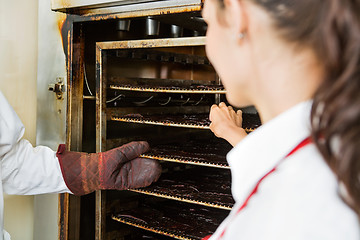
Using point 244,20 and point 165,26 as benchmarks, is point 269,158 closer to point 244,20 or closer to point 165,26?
point 244,20

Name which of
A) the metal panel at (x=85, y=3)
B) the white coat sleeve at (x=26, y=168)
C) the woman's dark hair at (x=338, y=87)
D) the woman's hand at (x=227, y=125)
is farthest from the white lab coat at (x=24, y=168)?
the woman's dark hair at (x=338, y=87)

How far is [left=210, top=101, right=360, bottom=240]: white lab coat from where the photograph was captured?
0.52m

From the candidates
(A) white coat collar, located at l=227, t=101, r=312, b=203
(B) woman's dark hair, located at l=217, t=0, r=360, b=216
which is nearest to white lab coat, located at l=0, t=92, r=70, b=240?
(A) white coat collar, located at l=227, t=101, r=312, b=203

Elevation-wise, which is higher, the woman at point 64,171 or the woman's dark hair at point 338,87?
the woman's dark hair at point 338,87

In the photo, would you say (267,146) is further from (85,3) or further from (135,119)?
(85,3)

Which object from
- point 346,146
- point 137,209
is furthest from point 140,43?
point 346,146

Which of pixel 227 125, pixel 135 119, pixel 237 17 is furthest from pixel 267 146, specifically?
pixel 135 119

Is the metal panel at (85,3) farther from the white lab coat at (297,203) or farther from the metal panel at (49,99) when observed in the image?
the white lab coat at (297,203)

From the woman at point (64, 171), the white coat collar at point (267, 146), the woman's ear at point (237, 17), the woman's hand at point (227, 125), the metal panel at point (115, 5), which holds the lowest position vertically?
the woman at point (64, 171)

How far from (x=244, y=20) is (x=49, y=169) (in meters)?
1.55

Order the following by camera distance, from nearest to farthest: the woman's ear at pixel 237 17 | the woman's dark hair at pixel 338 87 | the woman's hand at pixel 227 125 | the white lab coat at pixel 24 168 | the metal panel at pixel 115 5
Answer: the woman's dark hair at pixel 338 87 → the woman's ear at pixel 237 17 → the woman's hand at pixel 227 125 → the metal panel at pixel 115 5 → the white lab coat at pixel 24 168

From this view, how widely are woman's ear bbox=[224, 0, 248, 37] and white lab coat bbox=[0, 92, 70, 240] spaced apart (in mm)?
1425

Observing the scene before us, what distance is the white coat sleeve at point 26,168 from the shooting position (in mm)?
1835

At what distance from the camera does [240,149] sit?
0.69 meters
